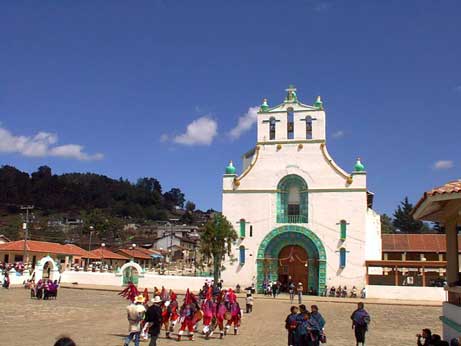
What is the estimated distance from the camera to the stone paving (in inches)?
602

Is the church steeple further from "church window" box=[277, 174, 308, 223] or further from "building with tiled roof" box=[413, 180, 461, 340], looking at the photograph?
"building with tiled roof" box=[413, 180, 461, 340]

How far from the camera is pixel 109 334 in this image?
15938mm

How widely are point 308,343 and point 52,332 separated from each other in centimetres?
819

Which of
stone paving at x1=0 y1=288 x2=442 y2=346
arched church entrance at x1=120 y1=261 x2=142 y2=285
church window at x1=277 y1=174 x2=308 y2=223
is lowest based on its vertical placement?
stone paving at x1=0 y1=288 x2=442 y2=346

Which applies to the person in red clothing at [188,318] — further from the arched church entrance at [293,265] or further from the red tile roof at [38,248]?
the red tile roof at [38,248]

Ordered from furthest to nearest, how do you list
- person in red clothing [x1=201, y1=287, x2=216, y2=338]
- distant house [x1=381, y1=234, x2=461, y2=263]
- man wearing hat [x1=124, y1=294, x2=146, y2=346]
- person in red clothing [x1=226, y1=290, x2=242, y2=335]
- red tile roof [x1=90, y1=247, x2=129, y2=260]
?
red tile roof [x1=90, y1=247, x2=129, y2=260] → distant house [x1=381, y1=234, x2=461, y2=263] → person in red clothing [x1=226, y1=290, x2=242, y2=335] → person in red clothing [x1=201, y1=287, x2=216, y2=338] → man wearing hat [x1=124, y1=294, x2=146, y2=346]

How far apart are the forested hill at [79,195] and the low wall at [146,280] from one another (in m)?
90.5

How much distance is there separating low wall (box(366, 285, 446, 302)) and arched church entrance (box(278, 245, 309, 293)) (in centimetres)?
490

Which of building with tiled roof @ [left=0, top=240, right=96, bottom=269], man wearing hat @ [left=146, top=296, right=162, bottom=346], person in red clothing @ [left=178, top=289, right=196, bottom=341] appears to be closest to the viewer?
man wearing hat @ [left=146, top=296, right=162, bottom=346]

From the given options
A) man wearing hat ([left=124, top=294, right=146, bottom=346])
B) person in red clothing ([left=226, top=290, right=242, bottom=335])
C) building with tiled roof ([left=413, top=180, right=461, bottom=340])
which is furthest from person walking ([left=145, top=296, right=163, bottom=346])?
building with tiled roof ([left=413, top=180, right=461, bottom=340])

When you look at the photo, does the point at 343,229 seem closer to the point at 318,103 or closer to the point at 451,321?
the point at 318,103

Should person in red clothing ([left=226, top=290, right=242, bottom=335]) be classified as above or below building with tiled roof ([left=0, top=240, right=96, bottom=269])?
below

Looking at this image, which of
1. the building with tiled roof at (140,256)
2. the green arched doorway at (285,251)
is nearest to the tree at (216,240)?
the green arched doorway at (285,251)

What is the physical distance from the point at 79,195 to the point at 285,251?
407ft
